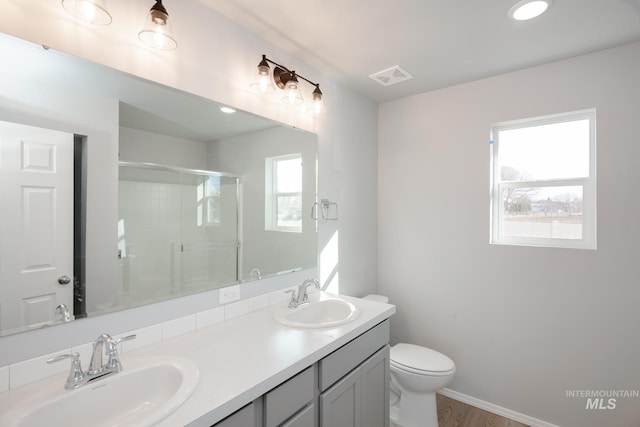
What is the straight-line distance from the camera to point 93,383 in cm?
95

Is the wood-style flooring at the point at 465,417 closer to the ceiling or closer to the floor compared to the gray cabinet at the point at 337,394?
closer to the floor

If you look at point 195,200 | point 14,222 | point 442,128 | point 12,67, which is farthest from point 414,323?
point 12,67

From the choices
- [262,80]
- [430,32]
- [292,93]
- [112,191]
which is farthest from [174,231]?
[430,32]

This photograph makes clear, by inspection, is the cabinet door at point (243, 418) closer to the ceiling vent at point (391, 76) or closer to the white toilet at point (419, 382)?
the white toilet at point (419, 382)

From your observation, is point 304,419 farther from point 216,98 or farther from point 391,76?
point 391,76

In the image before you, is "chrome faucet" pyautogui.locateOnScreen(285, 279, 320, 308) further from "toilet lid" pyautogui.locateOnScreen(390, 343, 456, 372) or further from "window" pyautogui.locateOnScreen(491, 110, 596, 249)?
"window" pyautogui.locateOnScreen(491, 110, 596, 249)

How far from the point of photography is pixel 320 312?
6.05 feet

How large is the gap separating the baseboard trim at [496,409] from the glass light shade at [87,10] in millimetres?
3091

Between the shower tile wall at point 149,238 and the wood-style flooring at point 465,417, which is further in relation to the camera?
the wood-style flooring at point 465,417

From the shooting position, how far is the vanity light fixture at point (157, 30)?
117cm

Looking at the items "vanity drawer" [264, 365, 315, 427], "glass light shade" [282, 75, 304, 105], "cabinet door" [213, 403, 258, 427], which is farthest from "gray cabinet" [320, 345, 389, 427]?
"glass light shade" [282, 75, 304, 105]

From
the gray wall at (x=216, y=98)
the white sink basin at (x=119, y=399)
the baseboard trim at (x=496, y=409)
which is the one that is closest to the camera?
the white sink basin at (x=119, y=399)

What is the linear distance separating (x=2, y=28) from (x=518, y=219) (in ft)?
9.44

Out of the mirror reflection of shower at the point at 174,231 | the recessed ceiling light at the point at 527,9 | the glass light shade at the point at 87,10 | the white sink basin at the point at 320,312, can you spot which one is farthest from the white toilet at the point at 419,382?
the glass light shade at the point at 87,10
